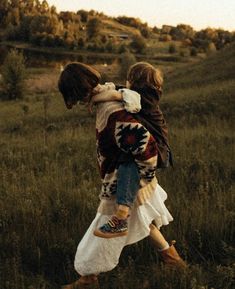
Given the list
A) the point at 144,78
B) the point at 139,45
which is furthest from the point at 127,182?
the point at 139,45

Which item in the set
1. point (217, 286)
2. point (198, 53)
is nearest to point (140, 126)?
point (217, 286)

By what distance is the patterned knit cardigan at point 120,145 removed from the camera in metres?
3.37

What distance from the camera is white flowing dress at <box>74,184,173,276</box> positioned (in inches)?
141

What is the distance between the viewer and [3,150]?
31.2 ft

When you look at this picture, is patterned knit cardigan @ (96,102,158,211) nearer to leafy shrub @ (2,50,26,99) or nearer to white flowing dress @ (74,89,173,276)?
white flowing dress @ (74,89,173,276)

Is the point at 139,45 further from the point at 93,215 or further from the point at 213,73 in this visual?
the point at 93,215

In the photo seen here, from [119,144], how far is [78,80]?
512 mm

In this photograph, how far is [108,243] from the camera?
3578 millimetres

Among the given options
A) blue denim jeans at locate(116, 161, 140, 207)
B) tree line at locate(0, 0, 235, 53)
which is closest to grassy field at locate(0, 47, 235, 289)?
blue denim jeans at locate(116, 161, 140, 207)

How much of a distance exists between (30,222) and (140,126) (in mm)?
1944

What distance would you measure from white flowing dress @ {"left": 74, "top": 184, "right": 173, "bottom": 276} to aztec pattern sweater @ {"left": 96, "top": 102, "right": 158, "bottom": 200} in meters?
0.15

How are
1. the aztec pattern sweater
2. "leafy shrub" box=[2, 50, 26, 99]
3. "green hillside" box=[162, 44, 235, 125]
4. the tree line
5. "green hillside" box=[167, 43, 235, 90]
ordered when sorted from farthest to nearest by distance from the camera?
1. the tree line
2. "leafy shrub" box=[2, 50, 26, 99]
3. "green hillside" box=[167, 43, 235, 90]
4. "green hillside" box=[162, 44, 235, 125]
5. the aztec pattern sweater

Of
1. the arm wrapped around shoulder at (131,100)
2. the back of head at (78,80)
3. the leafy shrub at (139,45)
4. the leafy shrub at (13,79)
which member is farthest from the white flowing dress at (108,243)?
the leafy shrub at (139,45)

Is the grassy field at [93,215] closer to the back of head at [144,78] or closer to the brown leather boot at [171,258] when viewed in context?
the brown leather boot at [171,258]
